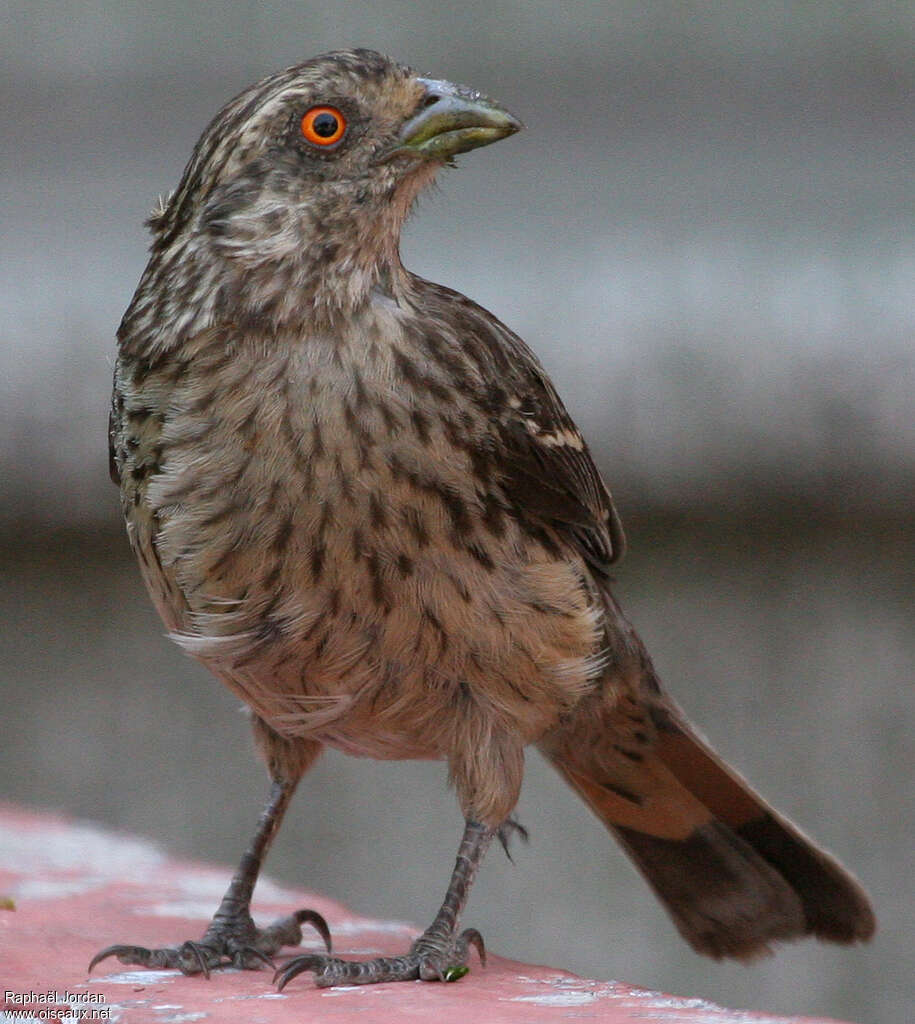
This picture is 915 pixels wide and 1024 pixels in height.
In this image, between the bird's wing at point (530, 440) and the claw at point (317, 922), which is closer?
the bird's wing at point (530, 440)

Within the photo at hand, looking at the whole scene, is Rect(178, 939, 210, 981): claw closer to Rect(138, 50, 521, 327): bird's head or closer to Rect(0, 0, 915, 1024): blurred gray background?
Rect(138, 50, 521, 327): bird's head

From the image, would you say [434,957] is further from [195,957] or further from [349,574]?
[349,574]

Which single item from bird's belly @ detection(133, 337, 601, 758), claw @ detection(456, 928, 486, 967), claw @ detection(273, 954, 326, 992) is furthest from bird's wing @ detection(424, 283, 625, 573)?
claw @ detection(273, 954, 326, 992)

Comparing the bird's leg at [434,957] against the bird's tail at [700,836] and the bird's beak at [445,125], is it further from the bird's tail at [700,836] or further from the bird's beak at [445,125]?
the bird's beak at [445,125]

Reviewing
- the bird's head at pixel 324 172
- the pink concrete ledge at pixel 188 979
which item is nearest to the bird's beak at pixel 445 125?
the bird's head at pixel 324 172

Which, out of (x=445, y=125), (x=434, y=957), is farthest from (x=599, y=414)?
(x=434, y=957)

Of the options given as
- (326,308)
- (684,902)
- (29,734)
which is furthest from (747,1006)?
(326,308)

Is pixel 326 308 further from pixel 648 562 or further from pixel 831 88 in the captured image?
pixel 831 88
